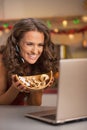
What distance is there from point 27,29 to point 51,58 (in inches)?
9.3

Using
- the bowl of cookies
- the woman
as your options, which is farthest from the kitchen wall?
the bowl of cookies

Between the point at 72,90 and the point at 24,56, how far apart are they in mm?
496

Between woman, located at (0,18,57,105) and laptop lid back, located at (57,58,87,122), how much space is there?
40 centimetres

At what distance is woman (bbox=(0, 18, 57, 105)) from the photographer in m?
1.49

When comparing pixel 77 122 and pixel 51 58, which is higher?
pixel 51 58

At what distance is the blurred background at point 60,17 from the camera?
3949 millimetres

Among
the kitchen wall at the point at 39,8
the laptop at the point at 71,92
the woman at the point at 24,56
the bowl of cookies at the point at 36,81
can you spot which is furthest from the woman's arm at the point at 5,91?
the kitchen wall at the point at 39,8

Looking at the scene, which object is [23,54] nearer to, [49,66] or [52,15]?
[49,66]

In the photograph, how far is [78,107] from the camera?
111cm

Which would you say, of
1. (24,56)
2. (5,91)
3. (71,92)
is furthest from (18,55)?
(71,92)

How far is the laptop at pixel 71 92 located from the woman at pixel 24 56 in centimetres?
40

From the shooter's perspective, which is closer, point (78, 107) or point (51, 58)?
point (78, 107)

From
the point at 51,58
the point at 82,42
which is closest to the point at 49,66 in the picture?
the point at 51,58

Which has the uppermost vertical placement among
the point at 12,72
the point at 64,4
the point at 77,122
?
the point at 64,4
